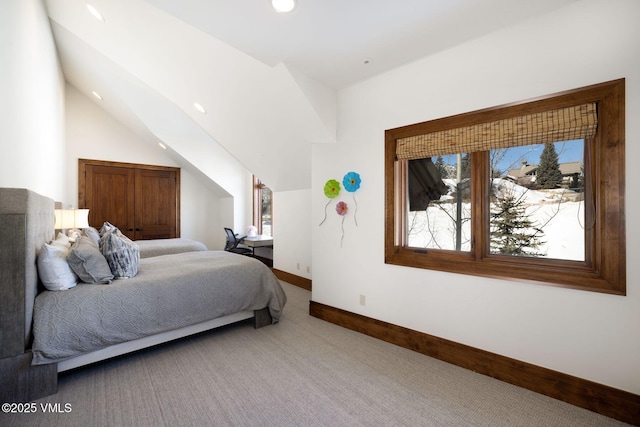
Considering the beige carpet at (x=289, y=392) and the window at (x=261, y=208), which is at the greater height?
the window at (x=261, y=208)

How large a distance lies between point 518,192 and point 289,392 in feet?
7.25

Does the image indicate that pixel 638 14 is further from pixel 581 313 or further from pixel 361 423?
pixel 361 423

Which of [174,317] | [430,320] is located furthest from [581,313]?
[174,317]

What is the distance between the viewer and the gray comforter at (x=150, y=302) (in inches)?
74.4

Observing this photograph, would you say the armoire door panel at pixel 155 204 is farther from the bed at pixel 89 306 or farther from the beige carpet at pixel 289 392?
the beige carpet at pixel 289 392

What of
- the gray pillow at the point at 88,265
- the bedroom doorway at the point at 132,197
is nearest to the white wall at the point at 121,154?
the bedroom doorway at the point at 132,197

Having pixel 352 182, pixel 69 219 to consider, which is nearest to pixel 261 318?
pixel 352 182

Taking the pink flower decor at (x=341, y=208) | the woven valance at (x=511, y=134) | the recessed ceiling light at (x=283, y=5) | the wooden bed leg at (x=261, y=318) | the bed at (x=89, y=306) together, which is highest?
the recessed ceiling light at (x=283, y=5)

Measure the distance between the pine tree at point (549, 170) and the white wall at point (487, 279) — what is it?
0.38m

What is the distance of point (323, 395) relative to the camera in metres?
1.91

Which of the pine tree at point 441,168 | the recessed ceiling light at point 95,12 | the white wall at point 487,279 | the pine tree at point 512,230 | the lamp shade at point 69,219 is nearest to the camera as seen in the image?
the white wall at point 487,279

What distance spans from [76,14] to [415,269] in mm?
4469

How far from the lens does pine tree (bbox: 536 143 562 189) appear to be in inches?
79.7

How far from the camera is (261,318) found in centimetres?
300
